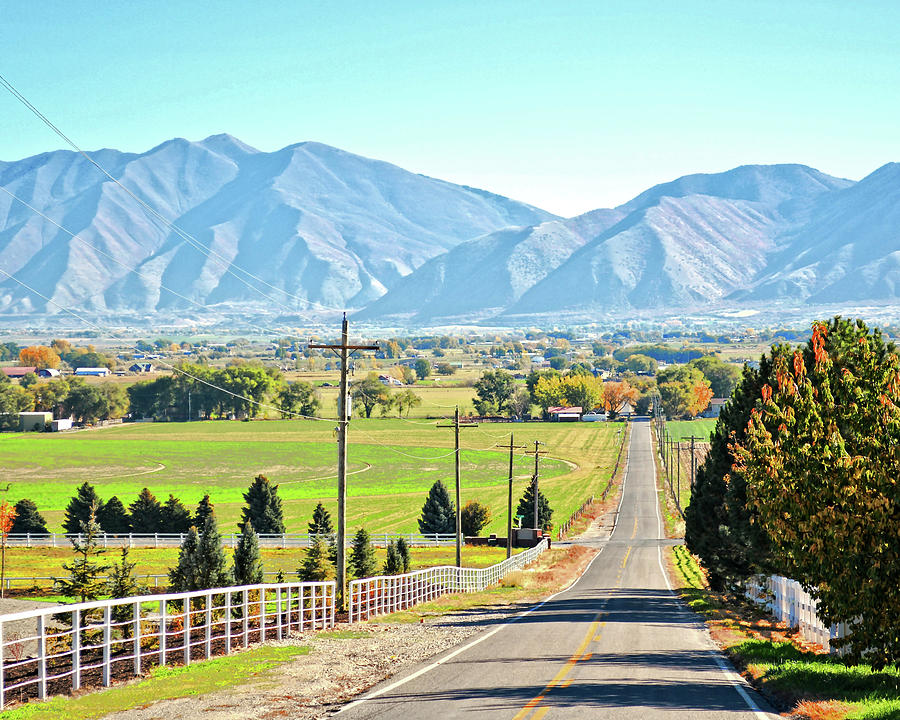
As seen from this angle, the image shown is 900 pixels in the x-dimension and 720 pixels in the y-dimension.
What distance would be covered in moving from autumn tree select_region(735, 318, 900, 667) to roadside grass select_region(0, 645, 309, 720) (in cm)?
955

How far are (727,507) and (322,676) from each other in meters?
25.7

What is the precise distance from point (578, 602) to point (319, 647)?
21.7 metres

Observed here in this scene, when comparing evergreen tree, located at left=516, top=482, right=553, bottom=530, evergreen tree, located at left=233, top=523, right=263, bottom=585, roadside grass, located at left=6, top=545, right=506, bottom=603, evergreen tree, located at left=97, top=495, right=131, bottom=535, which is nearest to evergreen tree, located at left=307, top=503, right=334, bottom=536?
roadside grass, located at left=6, top=545, right=506, bottom=603

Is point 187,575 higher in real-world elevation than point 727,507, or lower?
lower

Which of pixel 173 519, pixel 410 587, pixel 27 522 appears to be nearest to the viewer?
pixel 410 587

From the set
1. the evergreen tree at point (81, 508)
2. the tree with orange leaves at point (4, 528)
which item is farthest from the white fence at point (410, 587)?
the evergreen tree at point (81, 508)

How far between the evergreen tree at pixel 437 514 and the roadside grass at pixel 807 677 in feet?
204

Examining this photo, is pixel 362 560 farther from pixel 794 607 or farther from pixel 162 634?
pixel 162 634

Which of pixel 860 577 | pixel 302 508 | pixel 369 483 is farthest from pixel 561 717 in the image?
pixel 369 483

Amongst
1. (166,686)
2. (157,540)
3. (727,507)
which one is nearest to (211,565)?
(727,507)

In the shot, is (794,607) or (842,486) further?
(794,607)

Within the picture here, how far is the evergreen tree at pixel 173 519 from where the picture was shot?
88812 mm

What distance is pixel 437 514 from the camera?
9419 cm

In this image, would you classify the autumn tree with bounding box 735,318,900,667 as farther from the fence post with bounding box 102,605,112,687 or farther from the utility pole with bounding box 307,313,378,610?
the utility pole with bounding box 307,313,378,610
